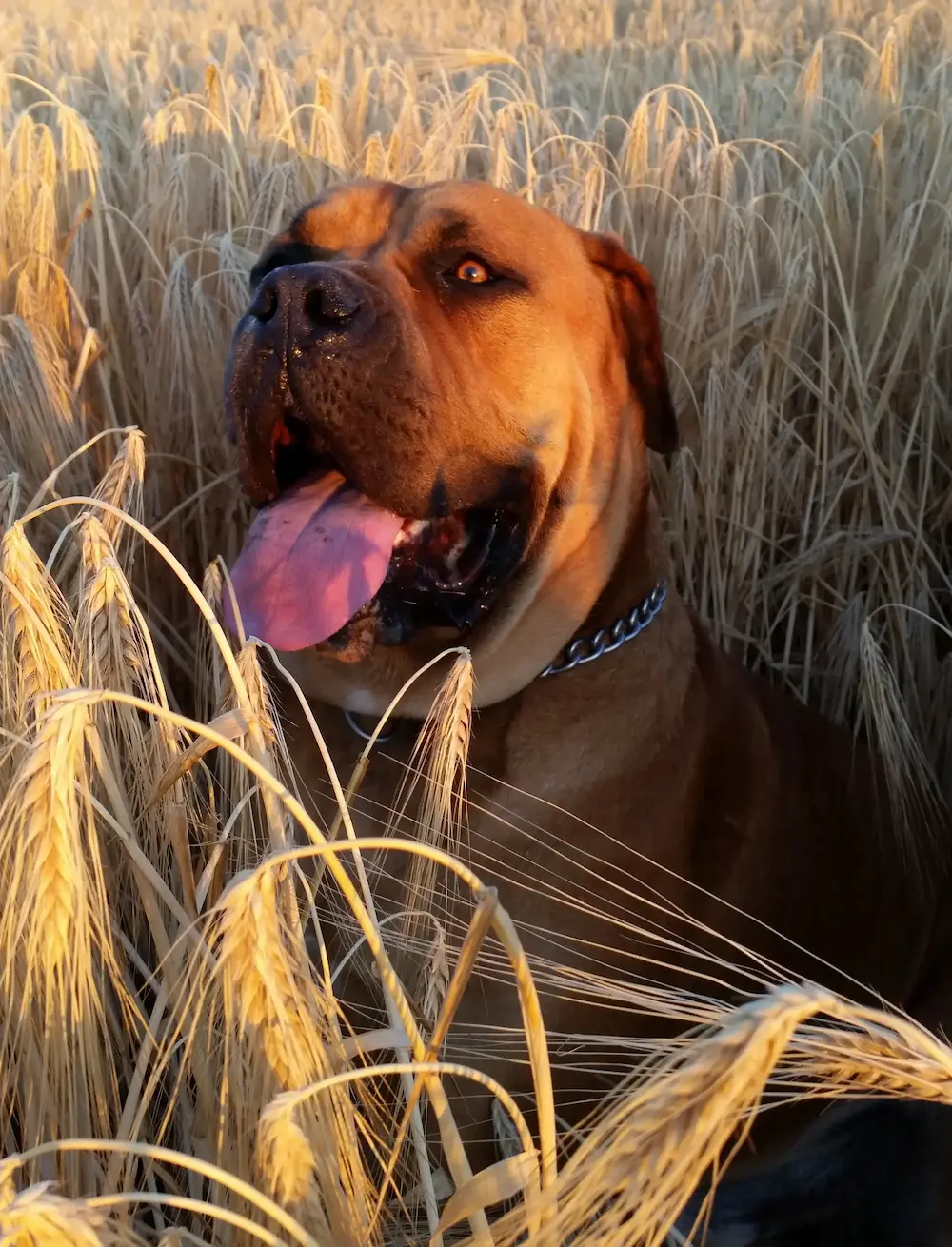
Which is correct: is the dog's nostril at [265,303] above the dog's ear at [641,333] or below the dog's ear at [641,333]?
above

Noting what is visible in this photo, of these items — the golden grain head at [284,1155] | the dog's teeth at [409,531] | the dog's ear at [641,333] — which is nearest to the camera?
the golden grain head at [284,1155]

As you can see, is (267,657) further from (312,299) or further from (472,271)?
(472,271)

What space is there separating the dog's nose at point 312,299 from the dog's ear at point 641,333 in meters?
0.50

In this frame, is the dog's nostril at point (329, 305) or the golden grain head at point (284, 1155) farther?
the dog's nostril at point (329, 305)

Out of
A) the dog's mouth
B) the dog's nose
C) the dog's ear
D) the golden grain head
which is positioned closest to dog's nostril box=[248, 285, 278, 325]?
the dog's nose

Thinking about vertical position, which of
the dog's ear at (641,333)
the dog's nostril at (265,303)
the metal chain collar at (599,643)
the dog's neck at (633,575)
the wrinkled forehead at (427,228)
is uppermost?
the wrinkled forehead at (427,228)

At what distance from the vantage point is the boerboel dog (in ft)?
5.43

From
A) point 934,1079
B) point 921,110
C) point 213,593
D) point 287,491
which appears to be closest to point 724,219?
point 921,110

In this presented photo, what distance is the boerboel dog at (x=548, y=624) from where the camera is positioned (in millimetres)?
1656

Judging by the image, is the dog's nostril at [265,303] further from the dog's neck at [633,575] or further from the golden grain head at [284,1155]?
the golden grain head at [284,1155]

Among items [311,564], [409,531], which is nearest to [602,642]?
[409,531]

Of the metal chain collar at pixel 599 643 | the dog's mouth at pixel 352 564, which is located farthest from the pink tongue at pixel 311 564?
the metal chain collar at pixel 599 643

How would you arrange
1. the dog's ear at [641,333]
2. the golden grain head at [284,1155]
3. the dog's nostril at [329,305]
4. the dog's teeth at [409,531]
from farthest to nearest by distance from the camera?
1. the dog's ear at [641,333]
2. the dog's teeth at [409,531]
3. the dog's nostril at [329,305]
4. the golden grain head at [284,1155]

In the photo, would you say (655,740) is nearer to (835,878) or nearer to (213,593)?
(835,878)
